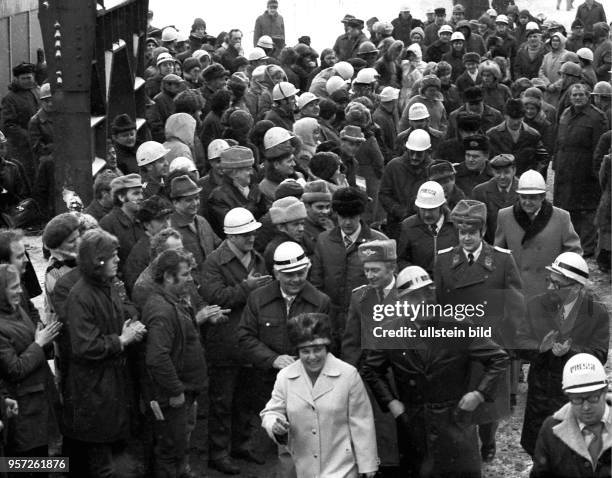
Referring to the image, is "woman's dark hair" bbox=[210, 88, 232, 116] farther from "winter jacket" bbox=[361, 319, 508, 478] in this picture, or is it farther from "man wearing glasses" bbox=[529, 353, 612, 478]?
"man wearing glasses" bbox=[529, 353, 612, 478]

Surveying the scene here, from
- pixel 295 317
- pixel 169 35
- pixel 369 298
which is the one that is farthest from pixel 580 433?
pixel 169 35

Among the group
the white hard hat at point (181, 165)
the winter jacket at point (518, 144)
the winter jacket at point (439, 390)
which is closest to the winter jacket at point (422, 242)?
the white hard hat at point (181, 165)

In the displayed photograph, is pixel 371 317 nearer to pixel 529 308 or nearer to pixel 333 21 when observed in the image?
pixel 529 308

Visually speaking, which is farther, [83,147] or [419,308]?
[83,147]

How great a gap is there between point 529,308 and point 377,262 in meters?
1.20

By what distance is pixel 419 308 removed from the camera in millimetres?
7703

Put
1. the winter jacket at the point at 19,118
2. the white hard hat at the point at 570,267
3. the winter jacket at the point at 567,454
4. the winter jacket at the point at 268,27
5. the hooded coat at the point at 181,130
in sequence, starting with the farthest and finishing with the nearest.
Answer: the winter jacket at the point at 268,27, the winter jacket at the point at 19,118, the hooded coat at the point at 181,130, the white hard hat at the point at 570,267, the winter jacket at the point at 567,454

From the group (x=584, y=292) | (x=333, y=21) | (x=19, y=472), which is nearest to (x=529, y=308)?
(x=584, y=292)

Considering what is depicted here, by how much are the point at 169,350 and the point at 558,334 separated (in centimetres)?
253

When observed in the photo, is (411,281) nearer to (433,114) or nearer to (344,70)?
(433,114)

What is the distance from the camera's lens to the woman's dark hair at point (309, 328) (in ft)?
23.2

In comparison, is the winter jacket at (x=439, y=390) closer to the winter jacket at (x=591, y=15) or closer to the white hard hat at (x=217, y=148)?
the white hard hat at (x=217, y=148)

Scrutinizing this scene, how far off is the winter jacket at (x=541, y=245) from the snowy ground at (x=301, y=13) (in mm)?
20262

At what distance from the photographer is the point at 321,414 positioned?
23.1 feet
